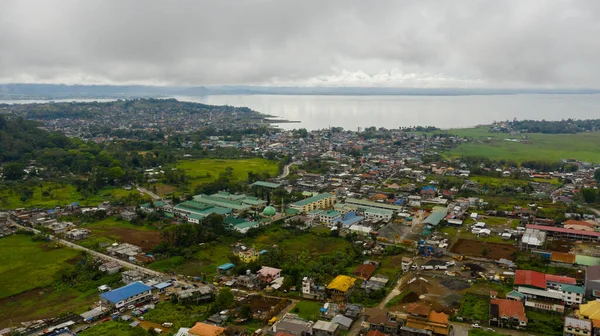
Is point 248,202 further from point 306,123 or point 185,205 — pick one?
point 306,123

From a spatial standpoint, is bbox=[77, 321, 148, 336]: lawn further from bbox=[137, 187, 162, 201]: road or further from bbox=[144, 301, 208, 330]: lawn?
bbox=[137, 187, 162, 201]: road

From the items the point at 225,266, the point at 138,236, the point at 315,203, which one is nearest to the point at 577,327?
the point at 225,266

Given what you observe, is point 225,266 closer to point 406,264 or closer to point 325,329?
point 325,329

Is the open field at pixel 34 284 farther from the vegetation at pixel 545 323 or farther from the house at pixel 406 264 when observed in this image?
the vegetation at pixel 545 323

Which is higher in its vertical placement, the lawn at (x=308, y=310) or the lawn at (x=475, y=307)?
the lawn at (x=475, y=307)

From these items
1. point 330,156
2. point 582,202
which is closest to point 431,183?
point 582,202

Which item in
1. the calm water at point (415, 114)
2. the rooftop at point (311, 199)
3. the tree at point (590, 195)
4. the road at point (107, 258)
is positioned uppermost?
the calm water at point (415, 114)

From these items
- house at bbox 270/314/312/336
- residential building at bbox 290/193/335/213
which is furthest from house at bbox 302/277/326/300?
residential building at bbox 290/193/335/213

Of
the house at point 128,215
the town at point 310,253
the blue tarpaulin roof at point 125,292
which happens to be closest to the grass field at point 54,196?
the town at point 310,253
